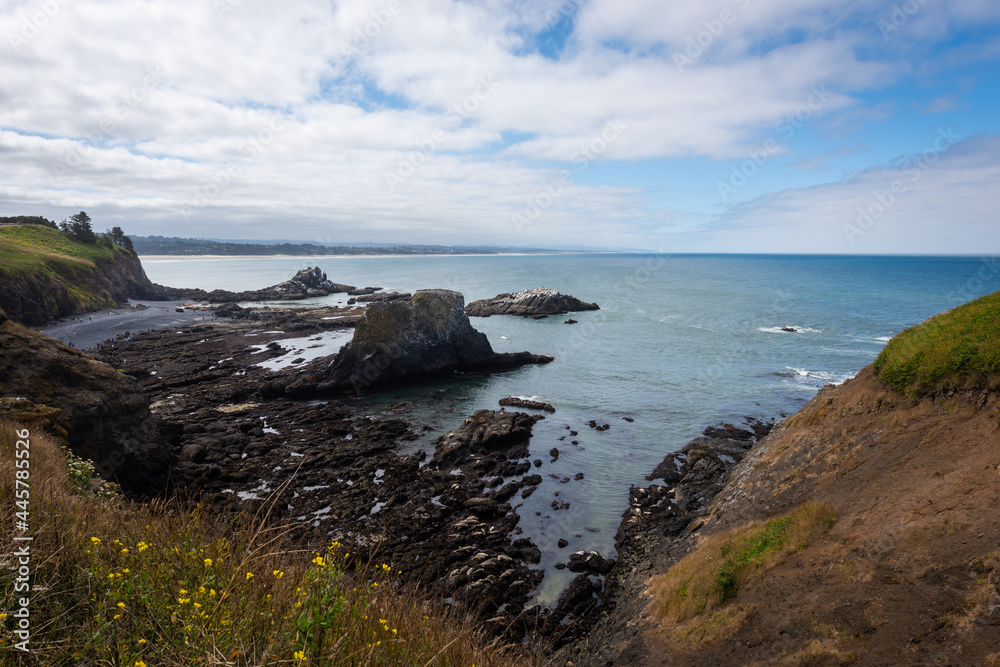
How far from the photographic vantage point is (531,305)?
249 feet

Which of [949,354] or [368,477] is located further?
[368,477]

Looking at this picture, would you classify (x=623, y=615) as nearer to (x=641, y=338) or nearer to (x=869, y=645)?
(x=869, y=645)

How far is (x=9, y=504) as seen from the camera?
185 inches

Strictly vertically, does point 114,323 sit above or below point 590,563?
above

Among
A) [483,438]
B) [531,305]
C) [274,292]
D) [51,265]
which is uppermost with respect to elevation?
[51,265]

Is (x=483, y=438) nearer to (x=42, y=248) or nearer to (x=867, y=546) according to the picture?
(x=867, y=546)

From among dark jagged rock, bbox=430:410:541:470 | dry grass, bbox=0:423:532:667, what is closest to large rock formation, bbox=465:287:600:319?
dark jagged rock, bbox=430:410:541:470

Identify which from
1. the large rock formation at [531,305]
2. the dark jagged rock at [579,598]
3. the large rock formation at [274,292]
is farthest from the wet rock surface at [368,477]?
the large rock formation at [274,292]

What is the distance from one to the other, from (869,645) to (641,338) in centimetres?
4912

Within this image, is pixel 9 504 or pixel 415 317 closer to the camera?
pixel 9 504

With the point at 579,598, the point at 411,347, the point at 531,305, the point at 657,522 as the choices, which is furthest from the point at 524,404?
the point at 531,305

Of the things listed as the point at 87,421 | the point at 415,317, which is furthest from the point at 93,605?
the point at 415,317

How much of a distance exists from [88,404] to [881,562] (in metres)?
24.3

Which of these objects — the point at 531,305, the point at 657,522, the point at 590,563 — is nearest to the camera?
the point at 590,563
